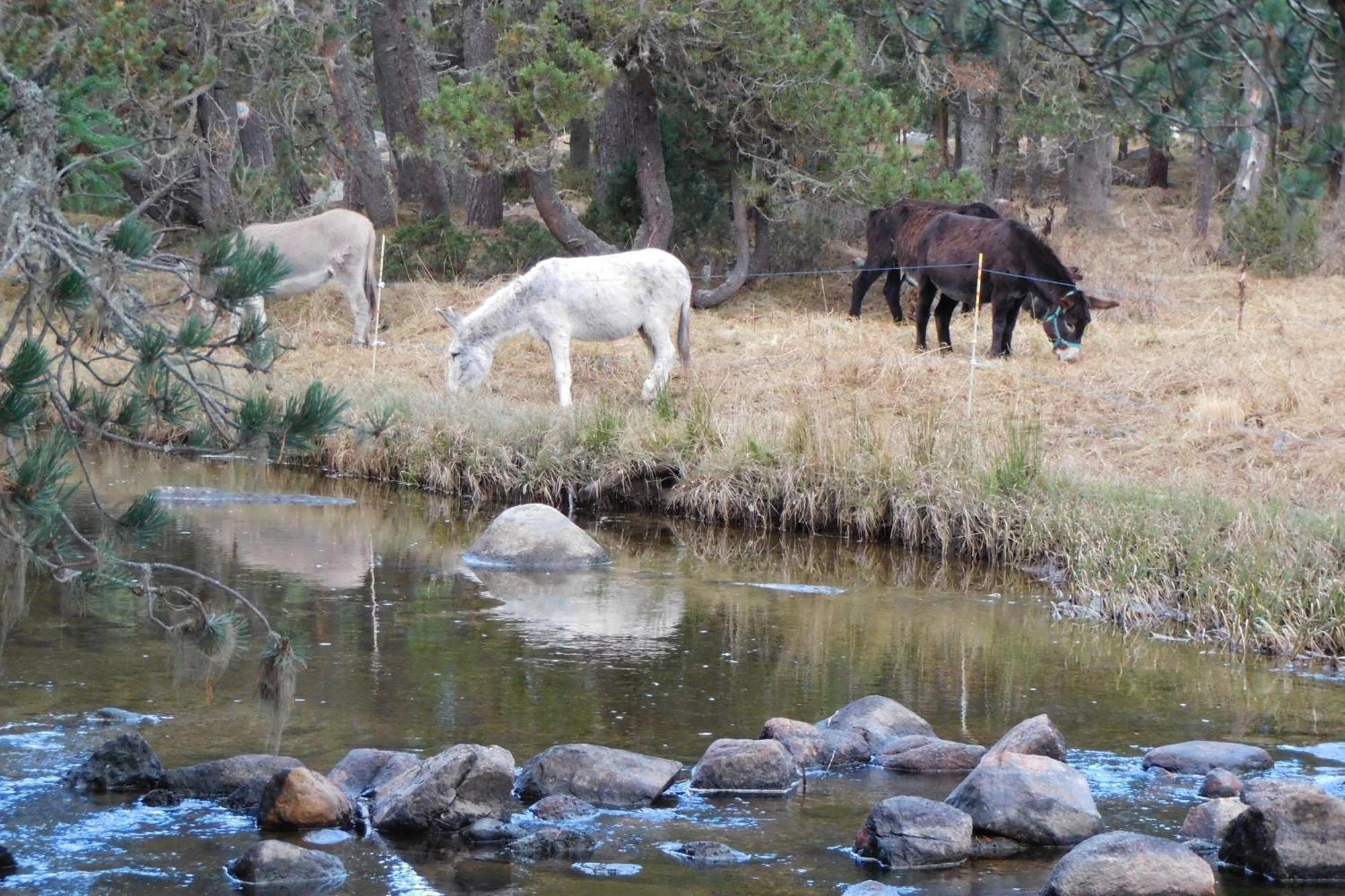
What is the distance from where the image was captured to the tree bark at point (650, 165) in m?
20.5

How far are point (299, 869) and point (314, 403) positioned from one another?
6.06 ft

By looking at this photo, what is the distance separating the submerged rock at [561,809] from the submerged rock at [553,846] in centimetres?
24

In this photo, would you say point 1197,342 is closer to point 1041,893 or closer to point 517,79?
point 517,79

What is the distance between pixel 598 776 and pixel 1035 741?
1.95 metres

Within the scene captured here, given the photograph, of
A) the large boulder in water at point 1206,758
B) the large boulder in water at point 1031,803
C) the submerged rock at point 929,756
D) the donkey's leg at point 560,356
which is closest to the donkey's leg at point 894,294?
the donkey's leg at point 560,356

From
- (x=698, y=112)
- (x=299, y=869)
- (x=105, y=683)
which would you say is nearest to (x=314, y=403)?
(x=299, y=869)

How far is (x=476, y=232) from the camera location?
22.7 metres

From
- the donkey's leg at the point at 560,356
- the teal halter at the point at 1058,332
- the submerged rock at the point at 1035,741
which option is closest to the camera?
the submerged rock at the point at 1035,741

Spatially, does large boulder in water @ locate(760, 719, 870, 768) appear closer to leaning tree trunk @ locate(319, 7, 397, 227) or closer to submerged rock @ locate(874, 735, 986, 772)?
submerged rock @ locate(874, 735, 986, 772)

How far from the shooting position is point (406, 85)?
22.8 metres

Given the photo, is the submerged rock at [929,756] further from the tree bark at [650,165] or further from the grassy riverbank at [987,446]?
the tree bark at [650,165]

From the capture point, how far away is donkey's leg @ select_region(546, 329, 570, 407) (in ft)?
51.6

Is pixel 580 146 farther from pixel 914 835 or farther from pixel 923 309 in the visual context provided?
pixel 914 835

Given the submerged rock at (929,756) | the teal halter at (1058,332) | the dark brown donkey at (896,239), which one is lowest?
the submerged rock at (929,756)
